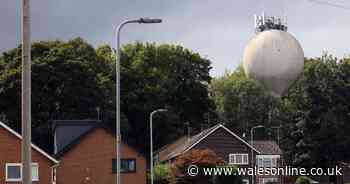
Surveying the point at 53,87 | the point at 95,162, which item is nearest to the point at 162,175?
the point at 95,162

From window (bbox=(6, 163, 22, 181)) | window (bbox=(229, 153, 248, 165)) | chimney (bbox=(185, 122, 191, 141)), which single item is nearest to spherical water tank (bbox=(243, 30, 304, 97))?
window (bbox=(6, 163, 22, 181))

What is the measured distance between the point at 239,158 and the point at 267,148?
26.8 feet

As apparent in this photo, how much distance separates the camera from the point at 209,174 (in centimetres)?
7350

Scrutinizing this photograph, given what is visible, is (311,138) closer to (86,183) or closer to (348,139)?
(348,139)

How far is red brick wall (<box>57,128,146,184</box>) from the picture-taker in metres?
64.1

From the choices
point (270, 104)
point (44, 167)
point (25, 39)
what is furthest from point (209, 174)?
point (25, 39)

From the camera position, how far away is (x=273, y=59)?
2512cm

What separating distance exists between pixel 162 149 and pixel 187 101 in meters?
7.82

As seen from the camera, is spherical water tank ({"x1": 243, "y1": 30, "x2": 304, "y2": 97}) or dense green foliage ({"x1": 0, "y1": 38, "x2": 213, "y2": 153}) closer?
spherical water tank ({"x1": 243, "y1": 30, "x2": 304, "y2": 97})

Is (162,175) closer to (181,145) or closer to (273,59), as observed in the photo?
(181,145)

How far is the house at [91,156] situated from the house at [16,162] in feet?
11.0

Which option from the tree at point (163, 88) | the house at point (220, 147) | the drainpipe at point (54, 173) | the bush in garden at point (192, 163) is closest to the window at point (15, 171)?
the drainpipe at point (54, 173)

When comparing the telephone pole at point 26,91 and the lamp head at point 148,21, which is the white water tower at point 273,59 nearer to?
the lamp head at point 148,21

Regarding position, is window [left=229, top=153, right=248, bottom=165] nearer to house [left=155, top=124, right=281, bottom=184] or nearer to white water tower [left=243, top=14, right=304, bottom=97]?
house [left=155, top=124, right=281, bottom=184]
